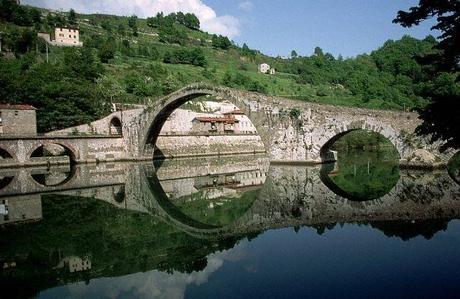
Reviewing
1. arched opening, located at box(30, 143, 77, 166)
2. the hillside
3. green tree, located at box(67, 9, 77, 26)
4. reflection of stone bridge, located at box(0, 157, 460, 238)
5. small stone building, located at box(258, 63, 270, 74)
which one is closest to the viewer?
reflection of stone bridge, located at box(0, 157, 460, 238)

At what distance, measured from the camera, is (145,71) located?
70812mm

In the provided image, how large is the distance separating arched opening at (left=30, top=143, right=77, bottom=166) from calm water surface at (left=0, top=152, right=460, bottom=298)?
1352 centimetres

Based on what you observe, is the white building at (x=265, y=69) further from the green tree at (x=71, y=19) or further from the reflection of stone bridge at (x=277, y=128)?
the reflection of stone bridge at (x=277, y=128)

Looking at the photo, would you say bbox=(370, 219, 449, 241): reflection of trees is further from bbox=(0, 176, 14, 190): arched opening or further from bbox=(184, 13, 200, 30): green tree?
bbox=(184, 13, 200, 30): green tree

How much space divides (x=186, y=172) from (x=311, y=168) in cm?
849

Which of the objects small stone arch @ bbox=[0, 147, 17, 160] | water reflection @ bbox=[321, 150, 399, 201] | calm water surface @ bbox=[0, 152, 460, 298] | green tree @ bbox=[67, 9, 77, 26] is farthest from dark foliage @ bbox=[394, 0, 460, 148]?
green tree @ bbox=[67, 9, 77, 26]

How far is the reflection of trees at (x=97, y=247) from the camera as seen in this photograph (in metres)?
8.02

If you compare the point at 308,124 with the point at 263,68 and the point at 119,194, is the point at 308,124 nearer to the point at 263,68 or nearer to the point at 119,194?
the point at 119,194

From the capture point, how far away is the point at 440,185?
671 inches

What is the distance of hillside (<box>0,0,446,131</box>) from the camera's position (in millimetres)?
40562

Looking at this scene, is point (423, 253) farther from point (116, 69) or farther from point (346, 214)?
point (116, 69)

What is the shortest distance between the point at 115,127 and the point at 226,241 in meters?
33.7

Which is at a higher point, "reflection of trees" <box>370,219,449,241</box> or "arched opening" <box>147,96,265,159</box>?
"arched opening" <box>147,96,265,159</box>

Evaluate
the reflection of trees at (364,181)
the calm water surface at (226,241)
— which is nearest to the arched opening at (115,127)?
the calm water surface at (226,241)
